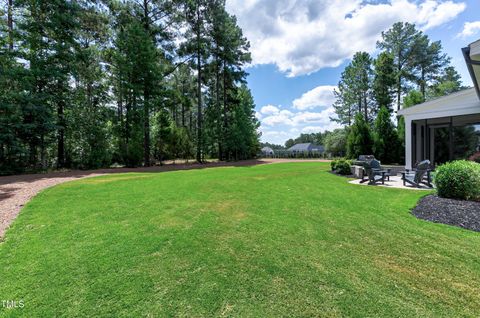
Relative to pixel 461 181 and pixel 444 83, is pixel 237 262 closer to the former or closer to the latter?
pixel 461 181

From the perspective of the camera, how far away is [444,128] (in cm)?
1225

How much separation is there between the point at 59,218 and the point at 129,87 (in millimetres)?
16060

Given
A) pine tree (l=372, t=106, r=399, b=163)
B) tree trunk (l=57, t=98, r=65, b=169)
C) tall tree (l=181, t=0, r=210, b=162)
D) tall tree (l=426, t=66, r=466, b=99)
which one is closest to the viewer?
tree trunk (l=57, t=98, r=65, b=169)

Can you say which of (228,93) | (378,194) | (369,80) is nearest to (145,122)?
(228,93)

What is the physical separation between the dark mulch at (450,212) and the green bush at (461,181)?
0.32 metres

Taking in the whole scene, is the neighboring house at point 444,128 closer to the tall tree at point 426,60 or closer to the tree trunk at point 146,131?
the tree trunk at point 146,131

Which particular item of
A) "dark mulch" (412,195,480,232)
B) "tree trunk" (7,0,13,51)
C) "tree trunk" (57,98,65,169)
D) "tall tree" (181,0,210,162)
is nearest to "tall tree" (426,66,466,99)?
"tall tree" (181,0,210,162)

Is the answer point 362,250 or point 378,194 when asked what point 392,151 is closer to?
point 378,194

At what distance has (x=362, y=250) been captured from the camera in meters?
3.39

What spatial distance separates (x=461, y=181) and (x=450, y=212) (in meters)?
1.34

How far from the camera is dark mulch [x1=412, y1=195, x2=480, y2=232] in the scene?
442cm

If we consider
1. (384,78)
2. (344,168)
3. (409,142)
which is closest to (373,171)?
(344,168)

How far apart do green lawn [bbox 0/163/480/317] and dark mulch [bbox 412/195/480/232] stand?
38 centimetres

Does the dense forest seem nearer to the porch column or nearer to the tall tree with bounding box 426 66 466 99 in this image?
the porch column
